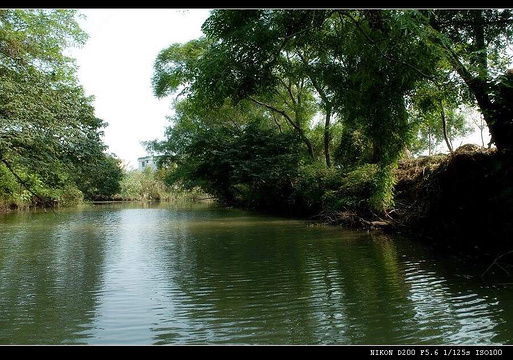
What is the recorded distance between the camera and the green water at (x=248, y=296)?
3.92 m

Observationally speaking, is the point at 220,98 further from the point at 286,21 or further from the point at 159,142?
the point at 159,142

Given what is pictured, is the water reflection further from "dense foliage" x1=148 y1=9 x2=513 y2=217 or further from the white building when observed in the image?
the white building

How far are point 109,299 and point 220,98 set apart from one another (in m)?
5.83

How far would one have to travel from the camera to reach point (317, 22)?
8.77 meters

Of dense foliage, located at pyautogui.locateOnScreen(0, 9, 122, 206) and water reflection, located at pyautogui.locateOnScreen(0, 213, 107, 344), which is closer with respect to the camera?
water reflection, located at pyautogui.locateOnScreen(0, 213, 107, 344)

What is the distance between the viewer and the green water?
12.9ft

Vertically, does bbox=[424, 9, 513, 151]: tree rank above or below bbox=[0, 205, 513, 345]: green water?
above

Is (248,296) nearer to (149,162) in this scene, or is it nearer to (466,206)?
(466,206)

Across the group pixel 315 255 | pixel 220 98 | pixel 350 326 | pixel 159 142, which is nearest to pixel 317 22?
pixel 220 98

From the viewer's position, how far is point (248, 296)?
5332 millimetres

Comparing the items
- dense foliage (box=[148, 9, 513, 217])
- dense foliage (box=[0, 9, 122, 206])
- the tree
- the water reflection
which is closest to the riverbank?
the tree

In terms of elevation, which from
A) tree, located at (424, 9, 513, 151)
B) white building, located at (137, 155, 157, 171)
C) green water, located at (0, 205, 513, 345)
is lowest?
green water, located at (0, 205, 513, 345)

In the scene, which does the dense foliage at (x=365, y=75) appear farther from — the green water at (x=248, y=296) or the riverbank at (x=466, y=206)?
the green water at (x=248, y=296)

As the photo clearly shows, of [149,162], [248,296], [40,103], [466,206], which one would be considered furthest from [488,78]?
[149,162]
